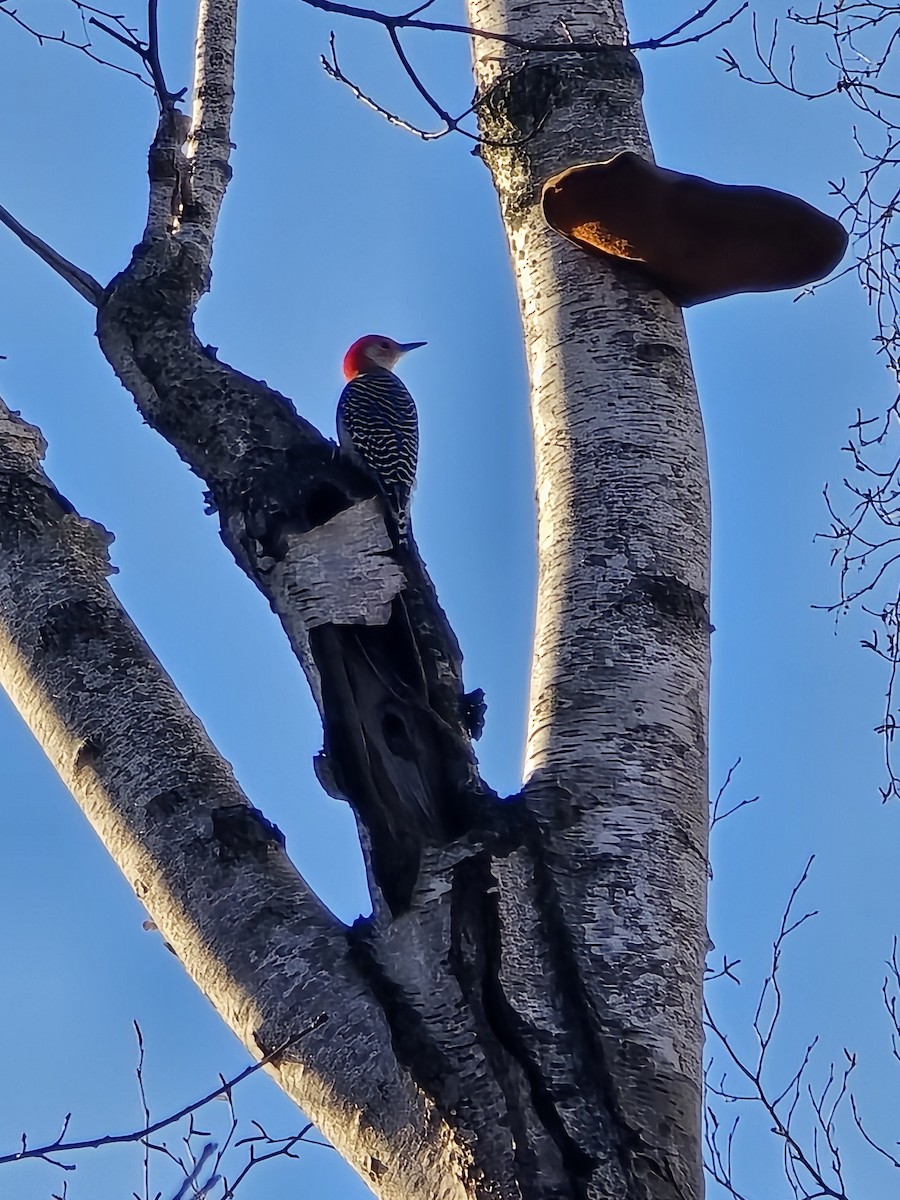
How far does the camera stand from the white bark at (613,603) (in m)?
2.10

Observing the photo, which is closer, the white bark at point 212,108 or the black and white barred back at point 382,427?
the white bark at point 212,108

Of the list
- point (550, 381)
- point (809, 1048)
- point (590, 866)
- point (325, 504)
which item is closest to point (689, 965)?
point (590, 866)

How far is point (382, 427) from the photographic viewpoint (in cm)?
564

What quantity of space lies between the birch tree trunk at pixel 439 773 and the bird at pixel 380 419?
3.50 feet

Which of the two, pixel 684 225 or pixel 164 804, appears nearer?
pixel 164 804

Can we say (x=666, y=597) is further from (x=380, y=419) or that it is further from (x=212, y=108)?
(x=380, y=419)

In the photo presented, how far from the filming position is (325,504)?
258cm

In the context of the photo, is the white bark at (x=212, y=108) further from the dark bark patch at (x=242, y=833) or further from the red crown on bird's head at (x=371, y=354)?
the red crown on bird's head at (x=371, y=354)

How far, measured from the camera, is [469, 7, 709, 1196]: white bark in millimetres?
2100

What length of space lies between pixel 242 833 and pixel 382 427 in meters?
3.55

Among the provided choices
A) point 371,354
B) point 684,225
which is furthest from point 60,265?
point 371,354

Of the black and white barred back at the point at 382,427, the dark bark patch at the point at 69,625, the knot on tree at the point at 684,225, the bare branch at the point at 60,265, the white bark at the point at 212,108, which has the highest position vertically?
the black and white barred back at the point at 382,427

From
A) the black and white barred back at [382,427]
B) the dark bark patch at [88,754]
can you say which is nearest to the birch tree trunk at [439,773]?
the dark bark patch at [88,754]

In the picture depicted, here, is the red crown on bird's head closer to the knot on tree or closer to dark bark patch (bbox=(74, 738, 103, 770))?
the knot on tree
